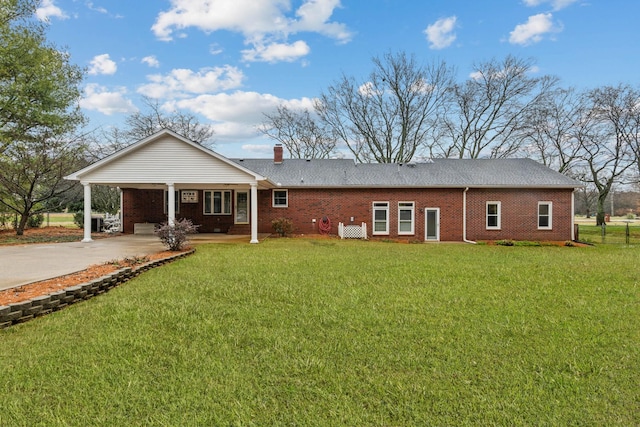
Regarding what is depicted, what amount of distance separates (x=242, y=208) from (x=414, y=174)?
33.0 feet

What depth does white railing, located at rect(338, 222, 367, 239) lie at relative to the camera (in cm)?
1848

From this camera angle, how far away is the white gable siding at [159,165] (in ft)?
48.9

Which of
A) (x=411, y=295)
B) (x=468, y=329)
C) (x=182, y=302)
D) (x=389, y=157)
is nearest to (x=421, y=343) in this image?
(x=468, y=329)

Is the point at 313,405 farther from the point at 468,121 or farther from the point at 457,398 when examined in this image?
the point at 468,121

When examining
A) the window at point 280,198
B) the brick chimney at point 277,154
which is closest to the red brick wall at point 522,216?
the window at point 280,198

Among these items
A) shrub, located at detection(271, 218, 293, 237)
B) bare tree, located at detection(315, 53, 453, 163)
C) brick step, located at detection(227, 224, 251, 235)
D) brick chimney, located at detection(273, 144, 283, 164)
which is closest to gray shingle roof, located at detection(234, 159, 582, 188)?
brick chimney, located at detection(273, 144, 283, 164)

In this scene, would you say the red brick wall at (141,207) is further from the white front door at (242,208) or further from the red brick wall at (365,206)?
the red brick wall at (365,206)

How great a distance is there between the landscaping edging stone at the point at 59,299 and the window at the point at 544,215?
19465mm

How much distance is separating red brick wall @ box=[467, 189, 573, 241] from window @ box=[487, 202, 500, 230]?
20 centimetres

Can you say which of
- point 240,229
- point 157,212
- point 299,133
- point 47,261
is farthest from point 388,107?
point 47,261

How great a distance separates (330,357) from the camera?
3.79 metres

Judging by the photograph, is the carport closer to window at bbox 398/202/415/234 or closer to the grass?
window at bbox 398/202/415/234

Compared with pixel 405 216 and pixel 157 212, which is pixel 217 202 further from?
pixel 405 216

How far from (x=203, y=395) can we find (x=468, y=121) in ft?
111
